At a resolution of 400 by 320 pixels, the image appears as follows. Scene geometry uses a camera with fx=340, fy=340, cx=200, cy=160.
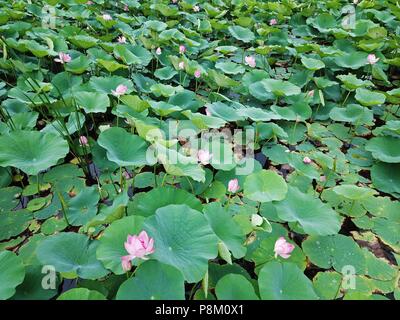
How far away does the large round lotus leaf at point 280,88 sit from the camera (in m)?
2.75

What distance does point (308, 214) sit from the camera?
174cm

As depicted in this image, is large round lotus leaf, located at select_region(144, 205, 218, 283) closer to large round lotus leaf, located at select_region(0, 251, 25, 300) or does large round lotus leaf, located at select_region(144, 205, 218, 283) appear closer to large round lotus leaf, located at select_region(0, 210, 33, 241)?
large round lotus leaf, located at select_region(0, 251, 25, 300)

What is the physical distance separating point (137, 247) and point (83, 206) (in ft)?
2.51

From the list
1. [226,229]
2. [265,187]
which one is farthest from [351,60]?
[226,229]

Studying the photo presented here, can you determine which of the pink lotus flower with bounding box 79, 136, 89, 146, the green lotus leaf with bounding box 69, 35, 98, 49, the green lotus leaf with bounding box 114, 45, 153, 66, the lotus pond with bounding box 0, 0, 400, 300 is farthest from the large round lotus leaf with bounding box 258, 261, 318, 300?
the green lotus leaf with bounding box 69, 35, 98, 49

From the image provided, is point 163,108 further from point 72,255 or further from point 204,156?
point 72,255

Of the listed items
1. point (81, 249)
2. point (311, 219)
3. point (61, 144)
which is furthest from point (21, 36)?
point (311, 219)

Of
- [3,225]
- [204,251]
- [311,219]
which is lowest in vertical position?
[3,225]

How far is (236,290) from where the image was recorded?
4.36ft

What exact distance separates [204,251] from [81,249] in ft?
1.80

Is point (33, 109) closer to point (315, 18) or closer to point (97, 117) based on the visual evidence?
point (97, 117)

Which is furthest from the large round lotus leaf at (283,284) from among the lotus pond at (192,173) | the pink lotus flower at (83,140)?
the pink lotus flower at (83,140)
